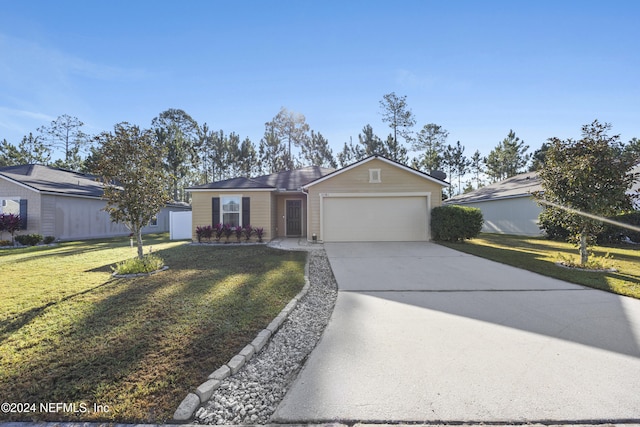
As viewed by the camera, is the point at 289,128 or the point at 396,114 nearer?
the point at 396,114

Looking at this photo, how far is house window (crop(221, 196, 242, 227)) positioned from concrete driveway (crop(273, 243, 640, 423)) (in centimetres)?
878

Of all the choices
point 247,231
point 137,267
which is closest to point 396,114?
point 247,231

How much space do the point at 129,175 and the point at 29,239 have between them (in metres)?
10.7

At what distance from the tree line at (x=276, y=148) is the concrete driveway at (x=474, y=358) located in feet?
84.2

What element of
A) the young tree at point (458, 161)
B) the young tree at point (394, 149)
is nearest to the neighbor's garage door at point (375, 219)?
the young tree at point (394, 149)

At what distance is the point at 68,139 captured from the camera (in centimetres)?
3070

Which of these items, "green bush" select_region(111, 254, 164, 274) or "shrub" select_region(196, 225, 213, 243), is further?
"shrub" select_region(196, 225, 213, 243)

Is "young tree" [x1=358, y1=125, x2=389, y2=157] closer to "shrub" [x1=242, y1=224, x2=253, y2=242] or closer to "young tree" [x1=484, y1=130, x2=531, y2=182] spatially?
"young tree" [x1=484, y1=130, x2=531, y2=182]

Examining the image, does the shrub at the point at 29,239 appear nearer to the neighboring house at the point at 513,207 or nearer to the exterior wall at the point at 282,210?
the exterior wall at the point at 282,210

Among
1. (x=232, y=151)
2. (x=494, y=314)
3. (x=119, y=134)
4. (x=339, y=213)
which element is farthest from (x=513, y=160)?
(x=119, y=134)

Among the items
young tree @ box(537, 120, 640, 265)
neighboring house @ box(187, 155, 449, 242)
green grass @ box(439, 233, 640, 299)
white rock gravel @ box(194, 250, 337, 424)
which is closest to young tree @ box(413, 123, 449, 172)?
neighboring house @ box(187, 155, 449, 242)

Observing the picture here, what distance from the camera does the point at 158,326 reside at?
3377 millimetres

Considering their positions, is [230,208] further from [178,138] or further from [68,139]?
[68,139]

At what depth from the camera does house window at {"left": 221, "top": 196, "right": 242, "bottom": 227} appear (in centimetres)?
1248
